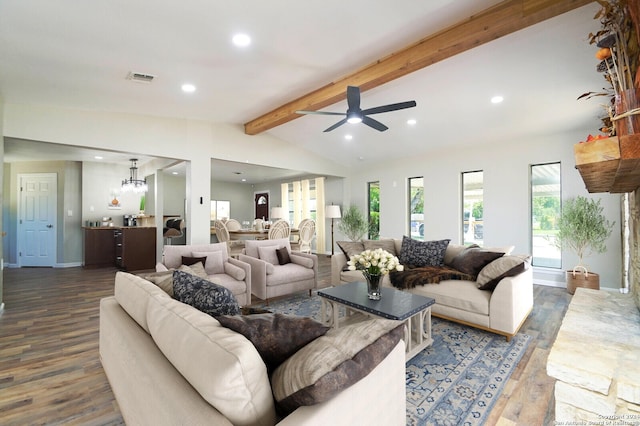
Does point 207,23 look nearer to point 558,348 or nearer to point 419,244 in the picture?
point 558,348

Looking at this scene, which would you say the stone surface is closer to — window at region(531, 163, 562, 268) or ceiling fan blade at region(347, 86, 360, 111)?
ceiling fan blade at region(347, 86, 360, 111)

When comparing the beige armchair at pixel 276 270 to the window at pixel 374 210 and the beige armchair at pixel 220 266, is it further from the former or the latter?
the window at pixel 374 210

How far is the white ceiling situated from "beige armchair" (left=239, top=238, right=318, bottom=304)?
223 cm

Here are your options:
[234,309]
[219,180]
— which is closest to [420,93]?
[234,309]

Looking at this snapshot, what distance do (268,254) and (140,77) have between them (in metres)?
2.72

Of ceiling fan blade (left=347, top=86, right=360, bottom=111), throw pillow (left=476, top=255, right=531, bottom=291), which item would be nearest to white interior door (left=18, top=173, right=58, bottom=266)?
ceiling fan blade (left=347, top=86, right=360, bottom=111)

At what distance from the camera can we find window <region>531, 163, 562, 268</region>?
196 inches

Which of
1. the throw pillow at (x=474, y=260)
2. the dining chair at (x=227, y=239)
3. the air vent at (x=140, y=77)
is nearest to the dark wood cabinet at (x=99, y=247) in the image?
the dining chair at (x=227, y=239)

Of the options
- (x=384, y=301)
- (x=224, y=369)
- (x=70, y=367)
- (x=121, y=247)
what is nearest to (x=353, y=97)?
(x=384, y=301)

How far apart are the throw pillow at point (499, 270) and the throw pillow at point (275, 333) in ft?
8.10

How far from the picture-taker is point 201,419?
32.6 inches

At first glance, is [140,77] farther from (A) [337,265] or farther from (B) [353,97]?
(A) [337,265]

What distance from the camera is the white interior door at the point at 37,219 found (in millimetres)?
6426

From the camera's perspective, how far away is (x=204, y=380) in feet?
2.81
